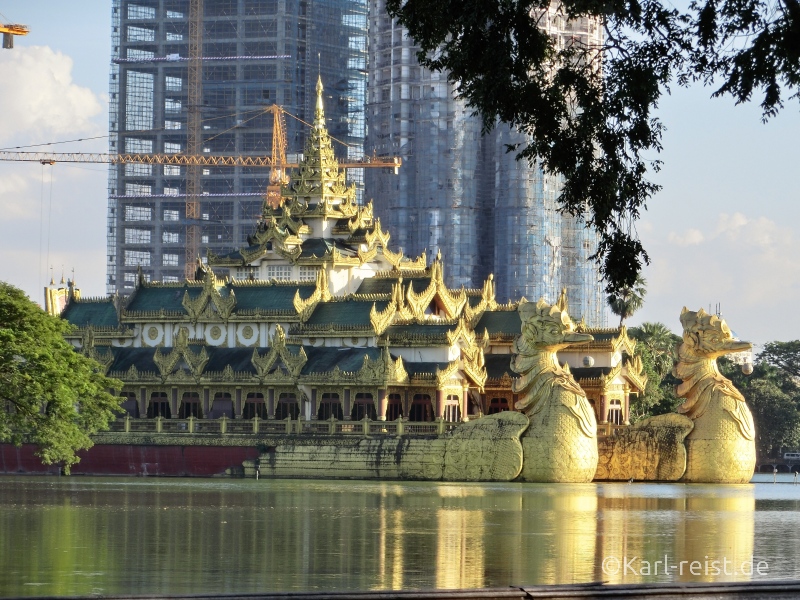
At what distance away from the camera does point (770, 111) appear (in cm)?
2920

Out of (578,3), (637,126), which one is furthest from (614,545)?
(578,3)

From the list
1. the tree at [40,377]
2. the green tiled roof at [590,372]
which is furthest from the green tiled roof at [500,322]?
the tree at [40,377]

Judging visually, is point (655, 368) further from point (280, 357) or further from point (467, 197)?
point (467, 197)

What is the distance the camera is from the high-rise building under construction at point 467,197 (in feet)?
403

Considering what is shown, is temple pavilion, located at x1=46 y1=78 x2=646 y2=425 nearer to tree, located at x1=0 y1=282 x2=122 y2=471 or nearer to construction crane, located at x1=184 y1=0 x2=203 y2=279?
tree, located at x1=0 y1=282 x2=122 y2=471

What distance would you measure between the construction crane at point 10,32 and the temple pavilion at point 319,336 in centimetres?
4195

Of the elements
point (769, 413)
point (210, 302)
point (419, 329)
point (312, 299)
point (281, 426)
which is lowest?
point (769, 413)

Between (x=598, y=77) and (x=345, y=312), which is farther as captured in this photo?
(x=345, y=312)

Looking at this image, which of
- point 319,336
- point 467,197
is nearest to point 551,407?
point 319,336

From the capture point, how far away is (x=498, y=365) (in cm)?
7069

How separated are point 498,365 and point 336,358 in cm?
648

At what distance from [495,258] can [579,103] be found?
95269 mm

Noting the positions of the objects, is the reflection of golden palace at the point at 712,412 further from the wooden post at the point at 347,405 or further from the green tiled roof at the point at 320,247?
the green tiled roof at the point at 320,247

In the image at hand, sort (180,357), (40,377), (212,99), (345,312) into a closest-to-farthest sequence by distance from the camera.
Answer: (40,377), (345,312), (180,357), (212,99)
